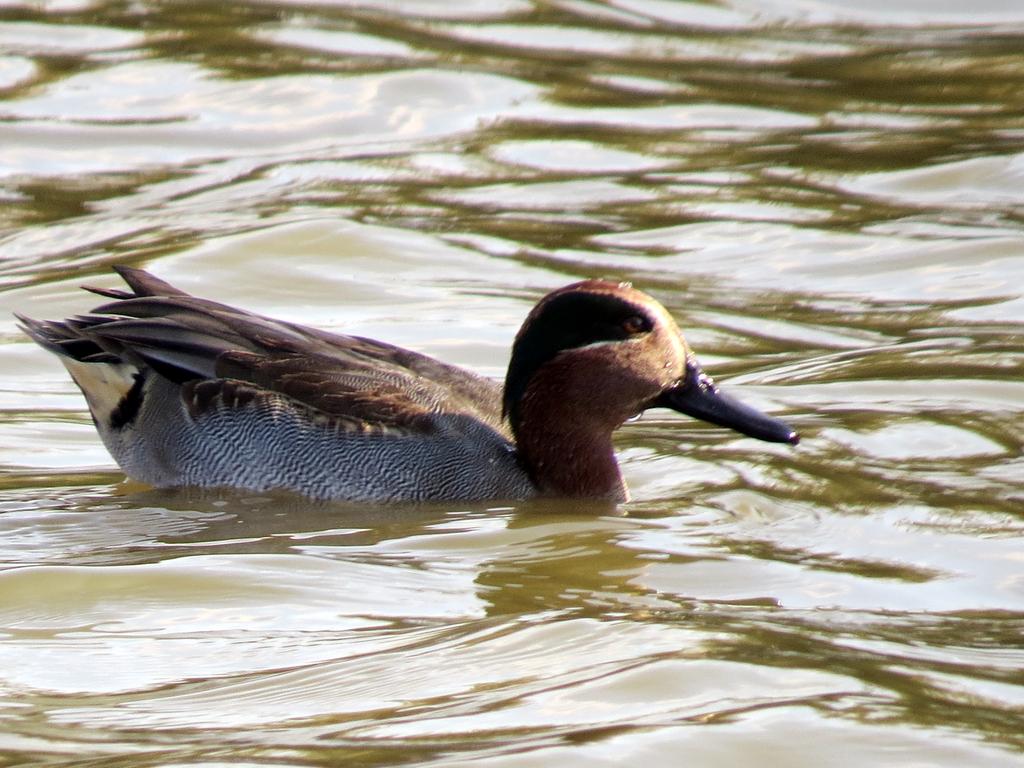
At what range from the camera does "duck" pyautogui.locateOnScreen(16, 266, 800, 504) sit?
7.19m

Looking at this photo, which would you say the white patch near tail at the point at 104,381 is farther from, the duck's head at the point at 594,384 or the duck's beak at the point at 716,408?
the duck's beak at the point at 716,408

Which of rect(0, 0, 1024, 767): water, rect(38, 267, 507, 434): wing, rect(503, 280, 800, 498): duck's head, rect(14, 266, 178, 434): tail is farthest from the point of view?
rect(14, 266, 178, 434): tail

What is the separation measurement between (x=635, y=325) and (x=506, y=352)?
2.35 meters

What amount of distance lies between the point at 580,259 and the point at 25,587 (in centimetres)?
516

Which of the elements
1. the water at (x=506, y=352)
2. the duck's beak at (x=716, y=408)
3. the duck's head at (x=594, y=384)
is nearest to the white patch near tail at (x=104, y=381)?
the water at (x=506, y=352)

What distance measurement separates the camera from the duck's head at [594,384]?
715cm

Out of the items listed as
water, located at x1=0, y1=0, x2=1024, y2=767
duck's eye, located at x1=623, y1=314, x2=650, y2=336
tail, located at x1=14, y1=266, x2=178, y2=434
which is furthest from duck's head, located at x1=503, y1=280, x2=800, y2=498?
tail, located at x1=14, y1=266, x2=178, y2=434

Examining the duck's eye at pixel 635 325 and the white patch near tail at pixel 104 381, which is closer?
the duck's eye at pixel 635 325

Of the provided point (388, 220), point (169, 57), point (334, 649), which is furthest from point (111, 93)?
point (334, 649)

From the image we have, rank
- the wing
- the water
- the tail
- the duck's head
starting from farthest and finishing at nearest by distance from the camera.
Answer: the tail, the wing, the duck's head, the water

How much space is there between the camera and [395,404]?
7262mm

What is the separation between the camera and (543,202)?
11.7 m

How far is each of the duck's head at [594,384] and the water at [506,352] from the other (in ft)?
0.67

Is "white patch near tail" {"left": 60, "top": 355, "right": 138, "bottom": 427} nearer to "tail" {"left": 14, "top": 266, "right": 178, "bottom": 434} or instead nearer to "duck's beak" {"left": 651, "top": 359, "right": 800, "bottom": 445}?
"tail" {"left": 14, "top": 266, "right": 178, "bottom": 434}
